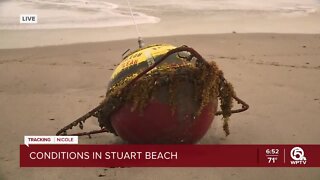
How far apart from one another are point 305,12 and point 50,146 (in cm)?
871

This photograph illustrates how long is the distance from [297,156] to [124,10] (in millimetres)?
8478

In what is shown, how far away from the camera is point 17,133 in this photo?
3.52 metres

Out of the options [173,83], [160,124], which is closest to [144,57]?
[173,83]

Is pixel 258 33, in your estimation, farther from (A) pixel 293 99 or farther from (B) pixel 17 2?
(B) pixel 17 2

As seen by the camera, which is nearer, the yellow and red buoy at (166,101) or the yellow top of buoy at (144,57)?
the yellow and red buoy at (166,101)

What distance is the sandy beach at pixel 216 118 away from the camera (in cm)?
279

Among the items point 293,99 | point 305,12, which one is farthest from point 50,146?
point 305,12

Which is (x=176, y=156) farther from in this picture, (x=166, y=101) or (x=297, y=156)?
(x=297, y=156)

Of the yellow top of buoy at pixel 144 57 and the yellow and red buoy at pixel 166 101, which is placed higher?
the yellow top of buoy at pixel 144 57

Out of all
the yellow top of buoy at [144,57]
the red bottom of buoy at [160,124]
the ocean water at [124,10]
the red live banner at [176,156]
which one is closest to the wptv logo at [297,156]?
the red live banner at [176,156]

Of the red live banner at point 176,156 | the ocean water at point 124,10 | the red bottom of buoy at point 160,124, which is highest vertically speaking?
the ocean water at point 124,10

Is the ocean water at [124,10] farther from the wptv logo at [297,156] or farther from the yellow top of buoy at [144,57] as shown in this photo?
the wptv logo at [297,156]

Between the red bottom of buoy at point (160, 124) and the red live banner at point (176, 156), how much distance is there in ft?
0.23

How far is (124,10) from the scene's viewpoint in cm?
1080
